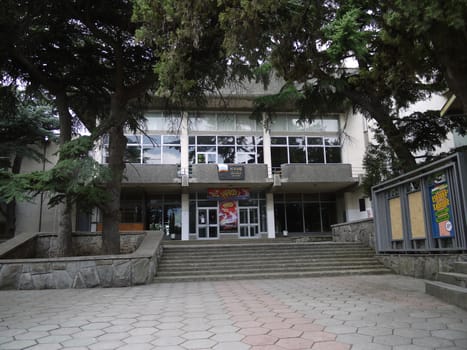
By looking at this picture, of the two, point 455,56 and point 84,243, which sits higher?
point 455,56

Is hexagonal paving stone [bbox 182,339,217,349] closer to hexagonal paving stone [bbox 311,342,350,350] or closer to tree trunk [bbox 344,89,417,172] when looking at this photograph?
hexagonal paving stone [bbox 311,342,350,350]

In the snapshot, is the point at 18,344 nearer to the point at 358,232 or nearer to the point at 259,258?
the point at 259,258

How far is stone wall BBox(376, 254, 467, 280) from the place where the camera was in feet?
24.9

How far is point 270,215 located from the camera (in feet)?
83.0

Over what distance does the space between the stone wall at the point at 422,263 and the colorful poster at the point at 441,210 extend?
52cm

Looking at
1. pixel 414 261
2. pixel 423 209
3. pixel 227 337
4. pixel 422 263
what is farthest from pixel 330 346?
pixel 414 261

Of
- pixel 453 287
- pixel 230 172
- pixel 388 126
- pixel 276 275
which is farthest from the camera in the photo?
pixel 230 172

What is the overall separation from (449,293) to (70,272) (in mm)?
7794

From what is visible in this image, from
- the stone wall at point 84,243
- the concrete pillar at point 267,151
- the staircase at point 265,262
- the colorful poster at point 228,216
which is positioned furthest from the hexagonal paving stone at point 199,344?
the colorful poster at point 228,216

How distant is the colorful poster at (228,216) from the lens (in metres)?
25.3

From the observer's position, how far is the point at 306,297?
21.4 ft

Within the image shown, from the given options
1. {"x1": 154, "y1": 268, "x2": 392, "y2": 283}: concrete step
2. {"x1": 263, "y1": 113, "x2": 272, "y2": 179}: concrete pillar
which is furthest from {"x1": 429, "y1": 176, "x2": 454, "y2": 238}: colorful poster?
{"x1": 263, "y1": 113, "x2": 272, "y2": 179}: concrete pillar

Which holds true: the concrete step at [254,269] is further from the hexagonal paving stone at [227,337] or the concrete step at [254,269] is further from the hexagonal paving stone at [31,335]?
the hexagonal paving stone at [227,337]

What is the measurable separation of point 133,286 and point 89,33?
7.64 metres
